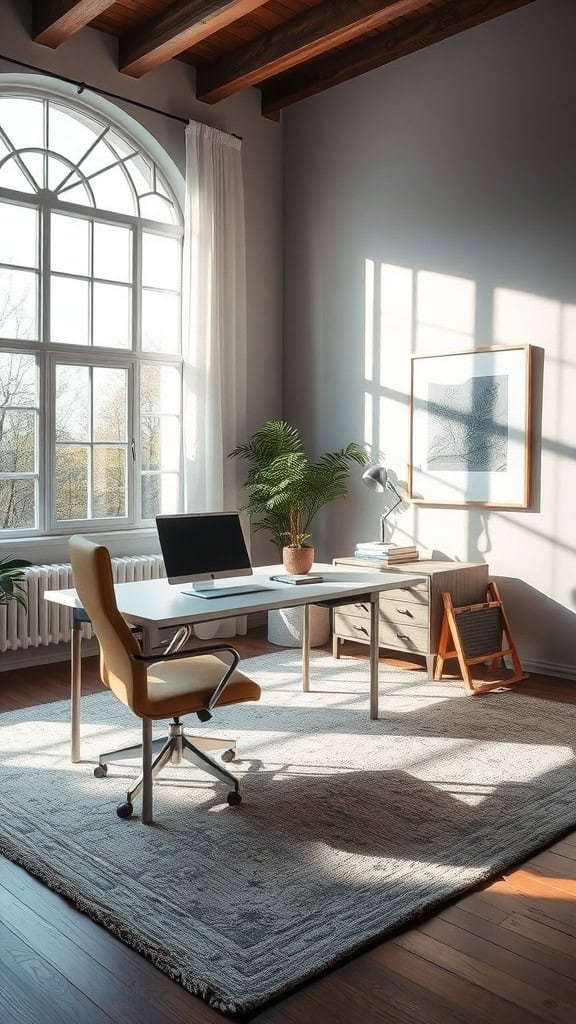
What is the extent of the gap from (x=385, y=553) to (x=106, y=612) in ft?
8.49

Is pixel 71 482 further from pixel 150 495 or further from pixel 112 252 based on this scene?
pixel 112 252

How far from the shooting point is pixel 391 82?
5.64m

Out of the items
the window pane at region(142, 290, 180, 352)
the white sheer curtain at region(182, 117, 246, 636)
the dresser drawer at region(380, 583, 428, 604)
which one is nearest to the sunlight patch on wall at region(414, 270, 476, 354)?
the white sheer curtain at region(182, 117, 246, 636)

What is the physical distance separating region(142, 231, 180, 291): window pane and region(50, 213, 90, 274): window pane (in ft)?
1.43

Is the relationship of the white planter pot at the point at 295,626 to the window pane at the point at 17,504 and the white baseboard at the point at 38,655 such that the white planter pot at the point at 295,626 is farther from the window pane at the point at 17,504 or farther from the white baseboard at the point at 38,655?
the window pane at the point at 17,504

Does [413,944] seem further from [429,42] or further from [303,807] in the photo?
[429,42]

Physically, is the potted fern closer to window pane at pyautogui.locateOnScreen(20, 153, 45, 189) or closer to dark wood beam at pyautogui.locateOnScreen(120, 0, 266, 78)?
window pane at pyautogui.locateOnScreen(20, 153, 45, 189)

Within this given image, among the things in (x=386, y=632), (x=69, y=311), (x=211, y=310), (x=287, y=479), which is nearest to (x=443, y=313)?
(x=287, y=479)

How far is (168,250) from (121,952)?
4711 mm

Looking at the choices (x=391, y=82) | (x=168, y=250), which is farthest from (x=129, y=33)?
(x=391, y=82)

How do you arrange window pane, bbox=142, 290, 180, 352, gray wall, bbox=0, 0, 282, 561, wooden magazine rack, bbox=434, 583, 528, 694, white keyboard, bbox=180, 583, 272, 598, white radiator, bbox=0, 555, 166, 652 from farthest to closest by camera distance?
window pane, bbox=142, 290, 180, 352
gray wall, bbox=0, 0, 282, 561
white radiator, bbox=0, 555, 166, 652
wooden magazine rack, bbox=434, 583, 528, 694
white keyboard, bbox=180, 583, 272, 598

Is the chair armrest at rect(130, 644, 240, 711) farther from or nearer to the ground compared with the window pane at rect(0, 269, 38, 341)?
nearer to the ground

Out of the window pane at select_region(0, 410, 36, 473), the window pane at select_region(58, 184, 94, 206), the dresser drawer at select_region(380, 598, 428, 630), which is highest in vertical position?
the window pane at select_region(58, 184, 94, 206)

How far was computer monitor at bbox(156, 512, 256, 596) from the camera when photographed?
11.4 ft
